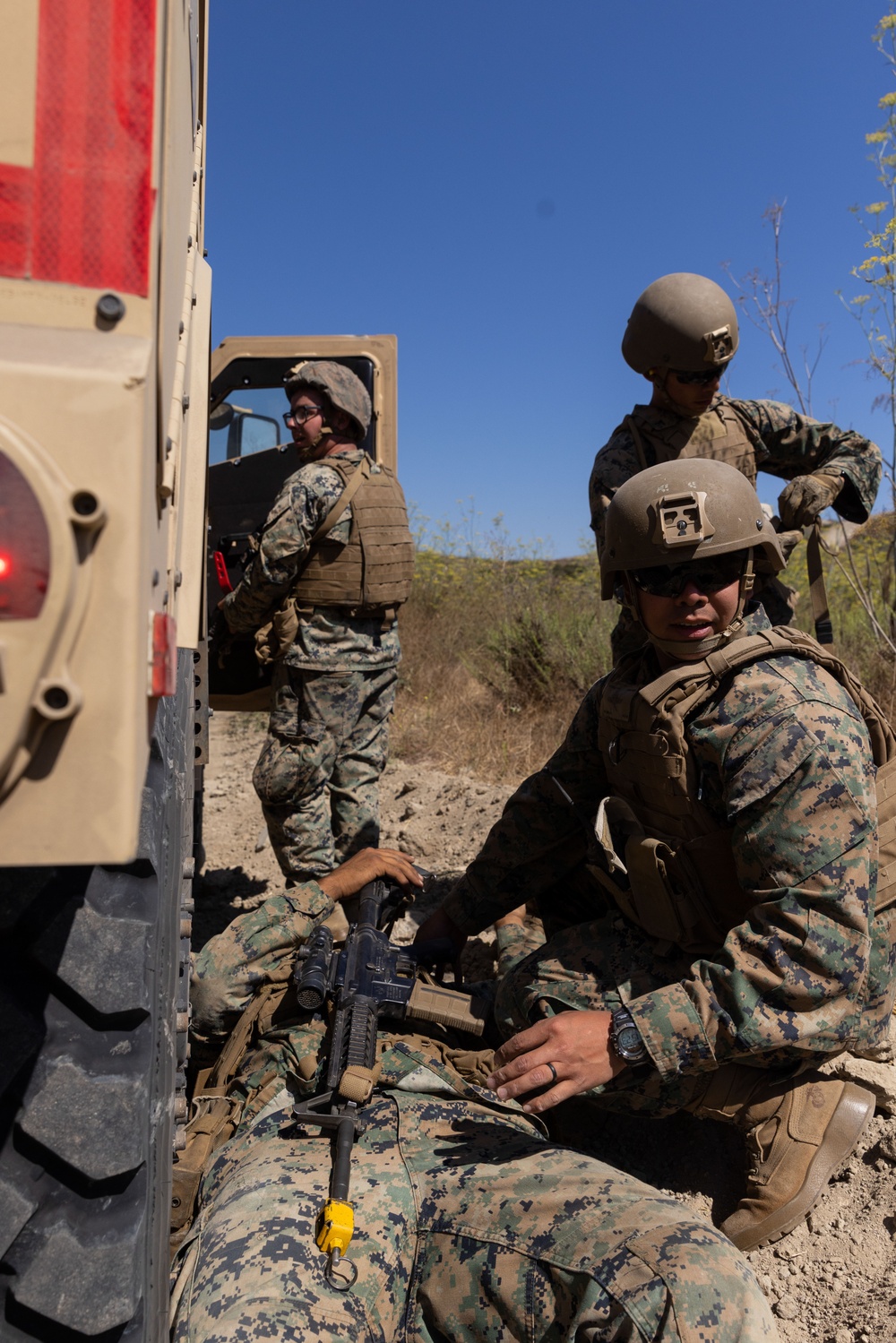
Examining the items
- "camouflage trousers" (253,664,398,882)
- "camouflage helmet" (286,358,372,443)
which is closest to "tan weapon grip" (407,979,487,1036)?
"camouflage trousers" (253,664,398,882)

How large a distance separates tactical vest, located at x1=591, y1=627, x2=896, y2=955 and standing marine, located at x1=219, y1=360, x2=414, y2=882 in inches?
74.7

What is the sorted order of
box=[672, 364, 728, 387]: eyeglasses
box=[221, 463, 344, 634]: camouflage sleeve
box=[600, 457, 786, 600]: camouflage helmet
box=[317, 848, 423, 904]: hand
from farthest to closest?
box=[221, 463, 344, 634]: camouflage sleeve
box=[672, 364, 728, 387]: eyeglasses
box=[317, 848, 423, 904]: hand
box=[600, 457, 786, 600]: camouflage helmet

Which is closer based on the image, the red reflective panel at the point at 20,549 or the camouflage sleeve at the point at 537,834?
the red reflective panel at the point at 20,549

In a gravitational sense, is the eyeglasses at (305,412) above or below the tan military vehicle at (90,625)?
above

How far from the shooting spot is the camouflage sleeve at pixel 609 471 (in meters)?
3.59

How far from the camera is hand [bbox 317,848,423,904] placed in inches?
110

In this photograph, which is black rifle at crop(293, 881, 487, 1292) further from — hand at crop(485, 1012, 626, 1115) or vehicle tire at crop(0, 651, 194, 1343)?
vehicle tire at crop(0, 651, 194, 1343)

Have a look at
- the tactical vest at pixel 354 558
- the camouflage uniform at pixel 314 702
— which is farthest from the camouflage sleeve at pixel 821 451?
the camouflage uniform at pixel 314 702

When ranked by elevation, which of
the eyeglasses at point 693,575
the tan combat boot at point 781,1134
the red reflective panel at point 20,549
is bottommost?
the tan combat boot at point 781,1134

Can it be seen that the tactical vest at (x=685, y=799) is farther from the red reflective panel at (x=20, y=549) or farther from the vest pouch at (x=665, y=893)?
the red reflective panel at (x=20, y=549)

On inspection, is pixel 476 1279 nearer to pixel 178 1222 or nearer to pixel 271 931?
pixel 178 1222

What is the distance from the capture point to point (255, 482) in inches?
207

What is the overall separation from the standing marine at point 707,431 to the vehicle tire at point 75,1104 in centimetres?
241

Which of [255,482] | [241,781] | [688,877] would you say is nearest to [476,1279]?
[688,877]
